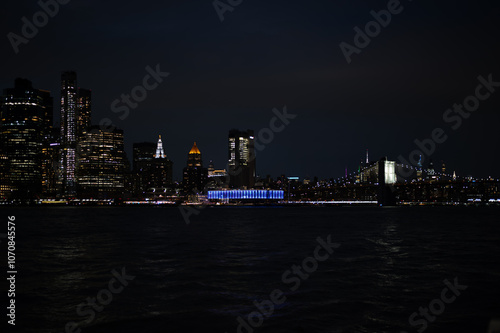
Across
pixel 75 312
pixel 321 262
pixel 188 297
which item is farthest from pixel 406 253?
pixel 75 312

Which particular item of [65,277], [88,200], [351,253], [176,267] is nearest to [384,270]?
[351,253]

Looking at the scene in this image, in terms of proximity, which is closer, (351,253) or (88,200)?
(351,253)

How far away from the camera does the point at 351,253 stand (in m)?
30.4

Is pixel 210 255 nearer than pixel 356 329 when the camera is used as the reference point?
No

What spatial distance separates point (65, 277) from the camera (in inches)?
842

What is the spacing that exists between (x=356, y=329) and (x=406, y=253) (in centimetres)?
1921

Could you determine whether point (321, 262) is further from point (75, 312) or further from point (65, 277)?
point (75, 312)

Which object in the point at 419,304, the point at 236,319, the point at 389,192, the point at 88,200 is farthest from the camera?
the point at 88,200

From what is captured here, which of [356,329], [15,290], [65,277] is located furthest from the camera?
[65,277]

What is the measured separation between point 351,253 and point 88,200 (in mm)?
181983

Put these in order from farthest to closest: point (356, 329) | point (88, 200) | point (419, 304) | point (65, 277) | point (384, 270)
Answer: point (88, 200), point (384, 270), point (65, 277), point (419, 304), point (356, 329)

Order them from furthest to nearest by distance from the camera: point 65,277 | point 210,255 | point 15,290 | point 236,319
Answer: point 210,255
point 65,277
point 15,290
point 236,319

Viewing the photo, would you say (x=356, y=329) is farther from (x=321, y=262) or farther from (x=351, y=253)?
(x=351, y=253)

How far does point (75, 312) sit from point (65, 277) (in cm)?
684
